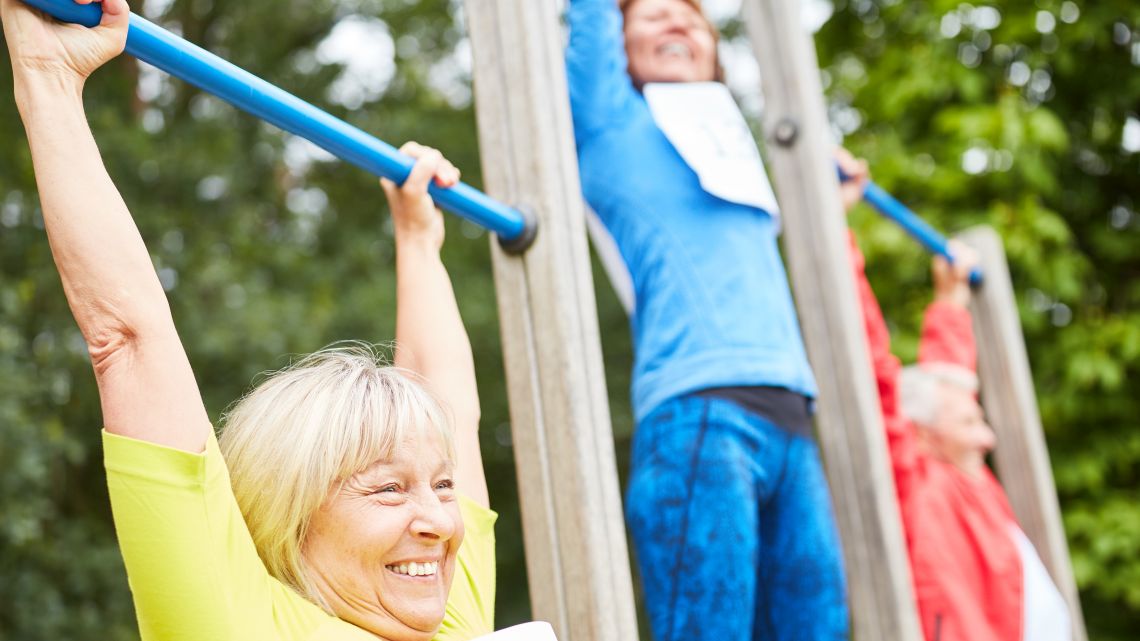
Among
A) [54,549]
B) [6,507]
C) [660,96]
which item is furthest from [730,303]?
[54,549]

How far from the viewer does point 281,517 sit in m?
1.17

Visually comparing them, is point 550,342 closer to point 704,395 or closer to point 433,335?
point 433,335

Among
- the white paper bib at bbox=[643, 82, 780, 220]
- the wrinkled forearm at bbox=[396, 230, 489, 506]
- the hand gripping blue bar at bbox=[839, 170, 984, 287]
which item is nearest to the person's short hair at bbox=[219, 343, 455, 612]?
the wrinkled forearm at bbox=[396, 230, 489, 506]

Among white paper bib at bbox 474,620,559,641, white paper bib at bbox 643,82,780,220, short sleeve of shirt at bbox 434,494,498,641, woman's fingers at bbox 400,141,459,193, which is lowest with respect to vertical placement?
white paper bib at bbox 474,620,559,641

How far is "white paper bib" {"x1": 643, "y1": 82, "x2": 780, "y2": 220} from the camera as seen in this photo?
6.24ft

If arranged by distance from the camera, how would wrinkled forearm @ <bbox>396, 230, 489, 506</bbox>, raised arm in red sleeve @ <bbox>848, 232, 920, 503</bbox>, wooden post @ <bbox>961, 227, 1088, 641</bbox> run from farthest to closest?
wooden post @ <bbox>961, 227, 1088, 641</bbox>
raised arm in red sleeve @ <bbox>848, 232, 920, 503</bbox>
wrinkled forearm @ <bbox>396, 230, 489, 506</bbox>

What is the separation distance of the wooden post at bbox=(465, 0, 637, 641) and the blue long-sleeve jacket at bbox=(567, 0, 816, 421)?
0.24 m

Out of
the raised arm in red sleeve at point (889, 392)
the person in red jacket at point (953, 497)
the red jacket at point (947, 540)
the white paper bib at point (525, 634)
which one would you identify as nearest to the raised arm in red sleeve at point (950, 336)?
the person in red jacket at point (953, 497)

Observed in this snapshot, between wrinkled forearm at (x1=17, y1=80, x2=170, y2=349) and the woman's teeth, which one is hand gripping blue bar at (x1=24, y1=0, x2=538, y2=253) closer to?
wrinkled forearm at (x1=17, y1=80, x2=170, y2=349)

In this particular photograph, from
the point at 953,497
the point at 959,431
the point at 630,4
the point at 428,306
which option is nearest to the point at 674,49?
the point at 630,4

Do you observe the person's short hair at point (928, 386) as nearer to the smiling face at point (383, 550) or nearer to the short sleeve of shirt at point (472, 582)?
the short sleeve of shirt at point (472, 582)

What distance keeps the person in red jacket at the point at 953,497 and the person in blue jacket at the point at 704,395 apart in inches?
24.1

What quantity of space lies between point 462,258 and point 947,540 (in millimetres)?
4184

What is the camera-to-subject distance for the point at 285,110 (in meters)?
1.40
